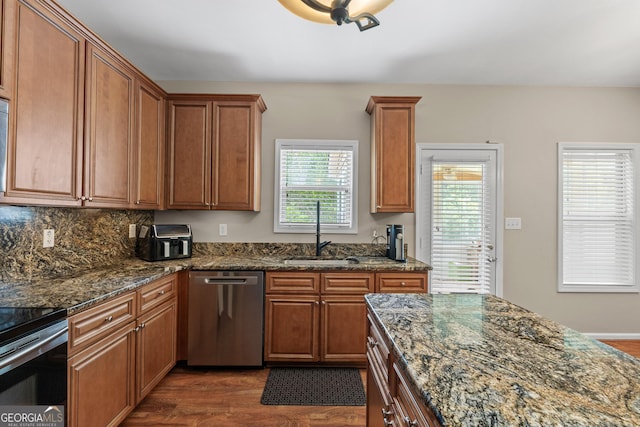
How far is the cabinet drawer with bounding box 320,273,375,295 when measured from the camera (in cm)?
255

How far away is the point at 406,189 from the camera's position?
288cm

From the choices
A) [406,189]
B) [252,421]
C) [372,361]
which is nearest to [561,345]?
[372,361]

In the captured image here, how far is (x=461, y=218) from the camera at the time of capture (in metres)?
3.18

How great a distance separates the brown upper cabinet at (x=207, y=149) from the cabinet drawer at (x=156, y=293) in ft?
2.63

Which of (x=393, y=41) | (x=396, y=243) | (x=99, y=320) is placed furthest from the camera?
(x=396, y=243)

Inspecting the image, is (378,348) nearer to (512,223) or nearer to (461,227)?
(461,227)

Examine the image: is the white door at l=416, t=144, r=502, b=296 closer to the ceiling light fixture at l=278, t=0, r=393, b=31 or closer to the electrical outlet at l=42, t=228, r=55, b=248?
the ceiling light fixture at l=278, t=0, r=393, b=31

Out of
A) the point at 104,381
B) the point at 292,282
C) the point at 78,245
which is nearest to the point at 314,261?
the point at 292,282

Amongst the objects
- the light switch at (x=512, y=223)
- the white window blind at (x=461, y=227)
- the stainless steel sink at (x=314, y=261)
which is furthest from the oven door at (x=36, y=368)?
the light switch at (x=512, y=223)

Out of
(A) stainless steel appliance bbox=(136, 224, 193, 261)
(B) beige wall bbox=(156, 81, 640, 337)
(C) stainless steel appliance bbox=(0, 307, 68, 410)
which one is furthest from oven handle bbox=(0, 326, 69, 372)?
(B) beige wall bbox=(156, 81, 640, 337)

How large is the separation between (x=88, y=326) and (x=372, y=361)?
4.65 ft

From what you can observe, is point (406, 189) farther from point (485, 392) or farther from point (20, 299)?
point (20, 299)

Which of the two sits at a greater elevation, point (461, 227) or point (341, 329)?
point (461, 227)

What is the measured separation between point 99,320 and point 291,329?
1.43 metres
